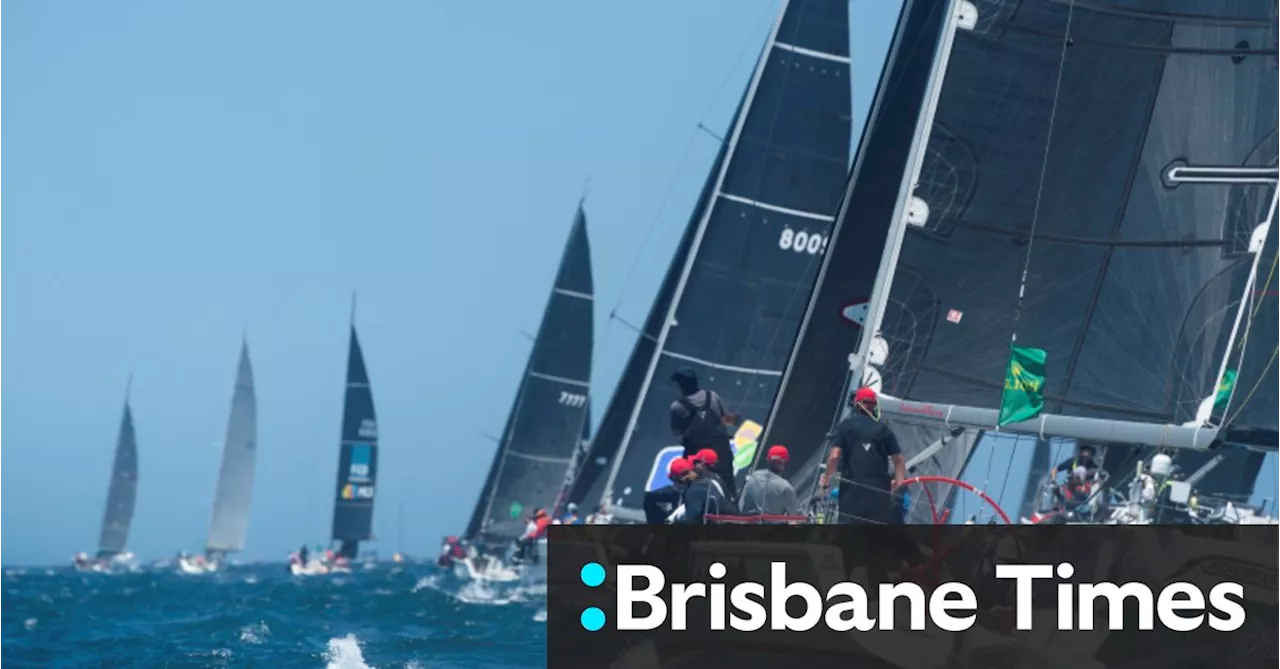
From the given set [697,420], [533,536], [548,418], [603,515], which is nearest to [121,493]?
[548,418]

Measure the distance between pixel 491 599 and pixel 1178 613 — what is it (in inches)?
908

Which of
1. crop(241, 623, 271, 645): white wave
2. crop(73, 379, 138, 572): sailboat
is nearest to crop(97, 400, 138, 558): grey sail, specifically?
crop(73, 379, 138, 572): sailboat

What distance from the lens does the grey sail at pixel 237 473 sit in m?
68.9

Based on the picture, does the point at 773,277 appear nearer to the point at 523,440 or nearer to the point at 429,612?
the point at 429,612

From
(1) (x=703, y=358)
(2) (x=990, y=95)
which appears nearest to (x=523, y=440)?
(1) (x=703, y=358)

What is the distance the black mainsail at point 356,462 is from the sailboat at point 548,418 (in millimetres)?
13849

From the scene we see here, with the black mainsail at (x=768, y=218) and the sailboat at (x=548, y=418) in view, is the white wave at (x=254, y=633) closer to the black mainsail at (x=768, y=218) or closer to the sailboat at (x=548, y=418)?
the black mainsail at (x=768, y=218)

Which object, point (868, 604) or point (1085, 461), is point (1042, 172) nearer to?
point (1085, 461)

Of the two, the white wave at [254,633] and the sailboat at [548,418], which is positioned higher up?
the sailboat at [548,418]

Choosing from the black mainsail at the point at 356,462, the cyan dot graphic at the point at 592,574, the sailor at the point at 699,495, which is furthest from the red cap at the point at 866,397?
the black mainsail at the point at 356,462

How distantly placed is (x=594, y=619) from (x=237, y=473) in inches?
2557

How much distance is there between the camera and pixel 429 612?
24.3 m

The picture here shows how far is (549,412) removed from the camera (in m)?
43.3

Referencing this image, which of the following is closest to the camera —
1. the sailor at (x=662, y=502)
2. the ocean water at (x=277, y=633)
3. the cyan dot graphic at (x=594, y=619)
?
the cyan dot graphic at (x=594, y=619)
